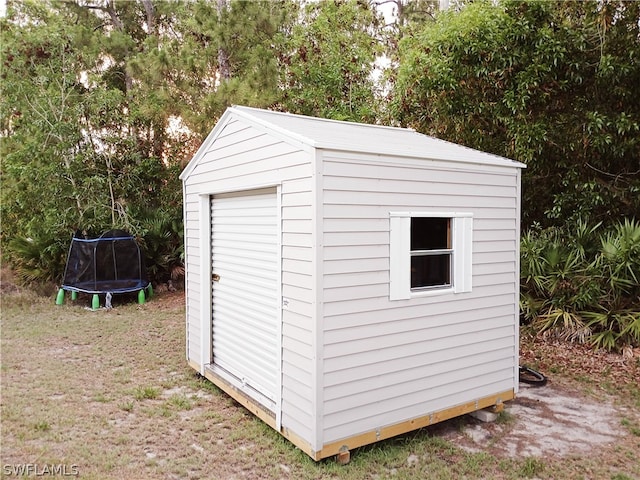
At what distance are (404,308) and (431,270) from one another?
45 centimetres

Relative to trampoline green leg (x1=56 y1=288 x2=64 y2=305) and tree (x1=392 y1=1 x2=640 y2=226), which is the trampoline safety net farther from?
tree (x1=392 y1=1 x2=640 y2=226)

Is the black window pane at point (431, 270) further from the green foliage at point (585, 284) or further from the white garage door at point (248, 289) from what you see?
the green foliage at point (585, 284)

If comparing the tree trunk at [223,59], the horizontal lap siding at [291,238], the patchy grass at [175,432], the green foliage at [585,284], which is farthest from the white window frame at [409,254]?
the tree trunk at [223,59]

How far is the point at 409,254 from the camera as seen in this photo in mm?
3693

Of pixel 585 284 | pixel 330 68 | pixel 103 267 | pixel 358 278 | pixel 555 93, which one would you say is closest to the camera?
pixel 358 278

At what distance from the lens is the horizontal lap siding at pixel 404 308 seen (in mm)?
3371

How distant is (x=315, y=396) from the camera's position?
10.7ft

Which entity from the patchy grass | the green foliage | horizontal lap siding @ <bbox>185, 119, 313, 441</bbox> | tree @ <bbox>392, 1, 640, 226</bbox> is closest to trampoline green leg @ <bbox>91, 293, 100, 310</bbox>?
the patchy grass

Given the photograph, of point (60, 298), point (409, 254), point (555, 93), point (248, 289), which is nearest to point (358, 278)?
point (409, 254)

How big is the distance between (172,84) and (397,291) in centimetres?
840

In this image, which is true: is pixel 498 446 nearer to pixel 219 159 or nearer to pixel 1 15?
pixel 219 159

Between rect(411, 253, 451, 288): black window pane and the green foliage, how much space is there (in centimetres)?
329

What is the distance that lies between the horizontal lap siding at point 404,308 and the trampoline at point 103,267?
21.8ft

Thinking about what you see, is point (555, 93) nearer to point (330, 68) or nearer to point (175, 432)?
point (330, 68)
